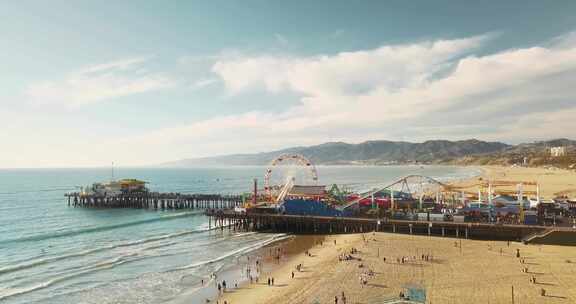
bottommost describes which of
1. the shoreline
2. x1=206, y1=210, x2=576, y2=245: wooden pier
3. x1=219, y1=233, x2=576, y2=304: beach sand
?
the shoreline

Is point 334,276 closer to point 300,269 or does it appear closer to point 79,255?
point 300,269

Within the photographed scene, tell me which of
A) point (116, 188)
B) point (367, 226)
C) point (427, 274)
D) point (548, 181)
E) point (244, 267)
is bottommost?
→ point (244, 267)

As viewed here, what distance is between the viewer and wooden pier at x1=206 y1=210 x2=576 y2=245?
43094 mm

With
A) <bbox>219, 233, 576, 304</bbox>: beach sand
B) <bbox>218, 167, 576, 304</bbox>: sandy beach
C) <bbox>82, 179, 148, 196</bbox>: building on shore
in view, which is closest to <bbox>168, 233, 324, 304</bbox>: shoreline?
<bbox>218, 167, 576, 304</bbox>: sandy beach

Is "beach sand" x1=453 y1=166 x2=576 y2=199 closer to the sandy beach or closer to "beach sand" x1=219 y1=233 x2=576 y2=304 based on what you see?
the sandy beach

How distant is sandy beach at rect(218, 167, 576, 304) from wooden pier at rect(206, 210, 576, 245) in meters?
2.68

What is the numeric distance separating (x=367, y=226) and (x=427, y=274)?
63.9 feet

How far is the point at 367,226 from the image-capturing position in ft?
165

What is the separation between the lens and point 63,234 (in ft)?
179

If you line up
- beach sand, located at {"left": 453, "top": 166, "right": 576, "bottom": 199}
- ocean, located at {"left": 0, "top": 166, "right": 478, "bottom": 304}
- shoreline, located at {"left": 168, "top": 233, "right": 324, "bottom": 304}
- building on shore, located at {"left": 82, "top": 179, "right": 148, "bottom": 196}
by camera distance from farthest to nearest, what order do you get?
building on shore, located at {"left": 82, "top": 179, "right": 148, "bottom": 196} → beach sand, located at {"left": 453, "top": 166, "right": 576, "bottom": 199} → ocean, located at {"left": 0, "top": 166, "right": 478, "bottom": 304} → shoreline, located at {"left": 168, "top": 233, "right": 324, "bottom": 304}

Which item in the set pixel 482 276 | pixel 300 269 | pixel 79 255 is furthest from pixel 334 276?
pixel 79 255

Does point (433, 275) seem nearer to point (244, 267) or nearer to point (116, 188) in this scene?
point (244, 267)

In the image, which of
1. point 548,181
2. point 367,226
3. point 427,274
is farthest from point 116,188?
point 548,181

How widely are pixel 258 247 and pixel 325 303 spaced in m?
20.1
